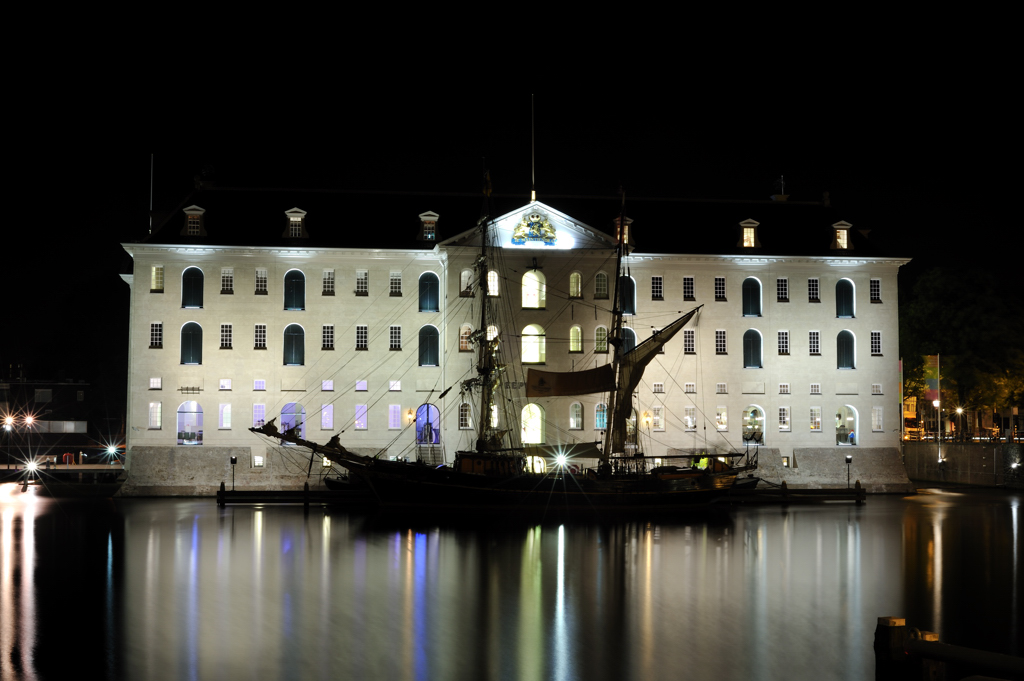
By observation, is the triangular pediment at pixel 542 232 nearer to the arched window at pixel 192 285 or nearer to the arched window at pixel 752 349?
Result: the arched window at pixel 752 349

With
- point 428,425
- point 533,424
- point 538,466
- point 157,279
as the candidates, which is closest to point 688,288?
point 533,424

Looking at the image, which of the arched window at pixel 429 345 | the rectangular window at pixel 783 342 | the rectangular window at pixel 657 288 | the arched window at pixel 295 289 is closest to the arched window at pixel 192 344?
the arched window at pixel 295 289

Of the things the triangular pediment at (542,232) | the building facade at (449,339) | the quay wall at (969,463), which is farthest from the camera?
the quay wall at (969,463)

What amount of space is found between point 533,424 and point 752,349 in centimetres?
1375

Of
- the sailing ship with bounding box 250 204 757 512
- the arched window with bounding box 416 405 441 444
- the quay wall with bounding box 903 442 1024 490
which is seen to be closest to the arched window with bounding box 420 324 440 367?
the arched window with bounding box 416 405 441 444

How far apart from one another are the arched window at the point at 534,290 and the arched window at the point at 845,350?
1782cm

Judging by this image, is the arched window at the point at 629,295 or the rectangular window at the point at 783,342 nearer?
the arched window at the point at 629,295

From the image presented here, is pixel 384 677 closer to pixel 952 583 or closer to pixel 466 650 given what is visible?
pixel 466 650

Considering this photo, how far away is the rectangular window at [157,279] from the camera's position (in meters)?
58.0

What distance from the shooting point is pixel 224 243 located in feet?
190

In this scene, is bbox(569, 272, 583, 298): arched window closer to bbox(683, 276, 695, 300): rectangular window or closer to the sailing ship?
the sailing ship

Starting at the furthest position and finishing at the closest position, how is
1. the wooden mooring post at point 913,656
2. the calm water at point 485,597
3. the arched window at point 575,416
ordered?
1. the arched window at point 575,416
2. the calm water at point 485,597
3. the wooden mooring post at point 913,656

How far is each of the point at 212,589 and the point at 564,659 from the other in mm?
11230

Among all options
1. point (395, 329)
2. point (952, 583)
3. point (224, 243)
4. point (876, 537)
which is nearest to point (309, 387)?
point (395, 329)
